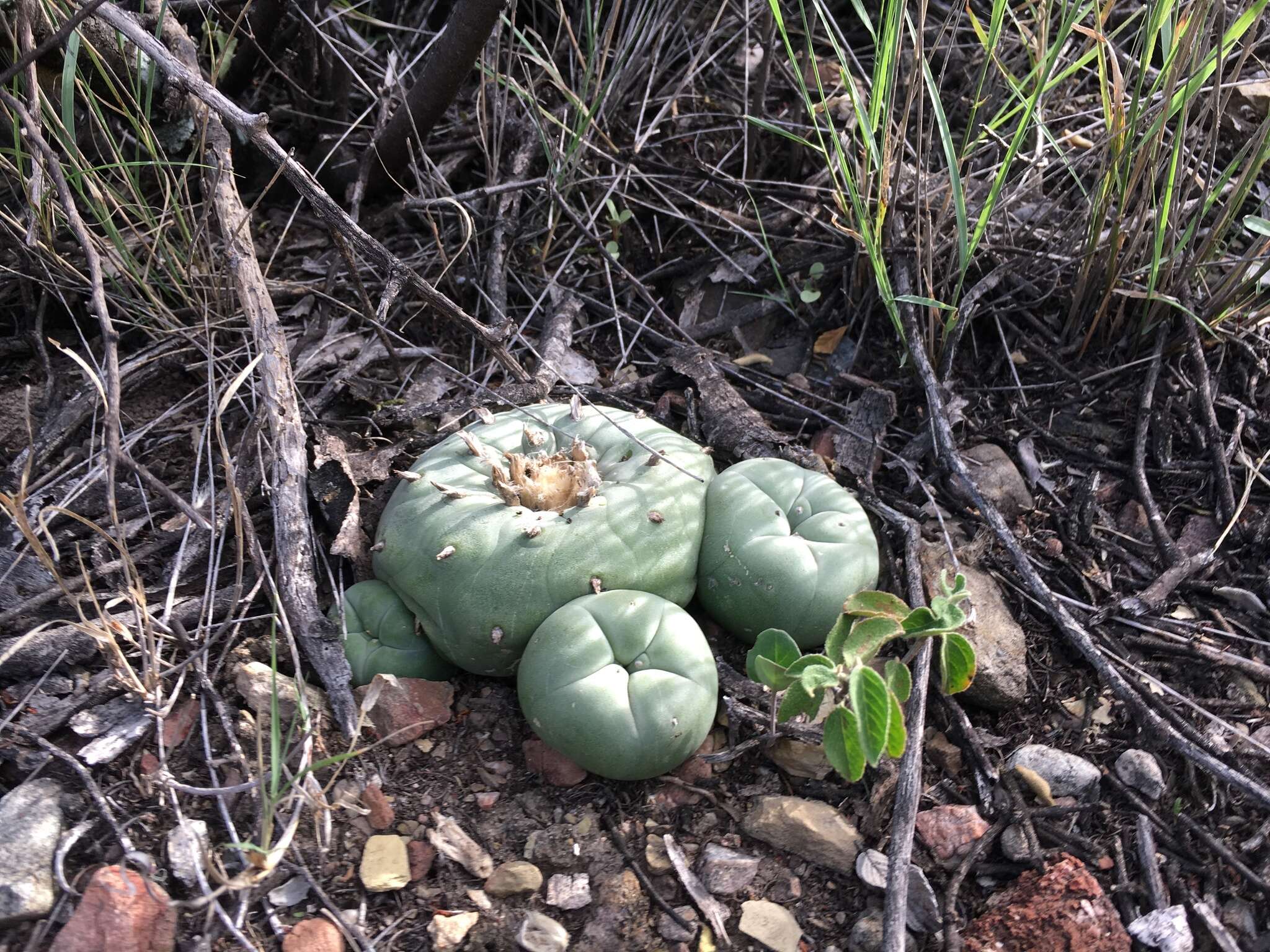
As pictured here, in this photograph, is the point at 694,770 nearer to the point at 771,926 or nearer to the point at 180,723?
the point at 771,926

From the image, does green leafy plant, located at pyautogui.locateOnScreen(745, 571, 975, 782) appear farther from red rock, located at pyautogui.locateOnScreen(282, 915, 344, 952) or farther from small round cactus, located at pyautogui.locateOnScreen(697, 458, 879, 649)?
red rock, located at pyautogui.locateOnScreen(282, 915, 344, 952)

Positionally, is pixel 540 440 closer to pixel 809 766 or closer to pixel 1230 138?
pixel 809 766

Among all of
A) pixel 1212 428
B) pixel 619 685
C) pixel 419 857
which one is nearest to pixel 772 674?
pixel 619 685

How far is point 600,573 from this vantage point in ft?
6.77

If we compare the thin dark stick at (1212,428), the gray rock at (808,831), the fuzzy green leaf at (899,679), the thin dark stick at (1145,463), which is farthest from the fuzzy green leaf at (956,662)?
the thin dark stick at (1212,428)

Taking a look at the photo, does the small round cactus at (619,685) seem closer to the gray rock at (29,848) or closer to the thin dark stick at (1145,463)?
the gray rock at (29,848)

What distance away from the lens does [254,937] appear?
5.72ft

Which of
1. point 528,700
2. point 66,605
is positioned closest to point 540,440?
point 528,700

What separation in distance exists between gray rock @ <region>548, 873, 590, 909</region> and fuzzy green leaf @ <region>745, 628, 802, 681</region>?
50 cm

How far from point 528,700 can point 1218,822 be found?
137cm

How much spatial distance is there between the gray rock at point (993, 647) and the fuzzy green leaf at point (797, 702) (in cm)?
49

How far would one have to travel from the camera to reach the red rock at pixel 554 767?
206cm

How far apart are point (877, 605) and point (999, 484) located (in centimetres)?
84

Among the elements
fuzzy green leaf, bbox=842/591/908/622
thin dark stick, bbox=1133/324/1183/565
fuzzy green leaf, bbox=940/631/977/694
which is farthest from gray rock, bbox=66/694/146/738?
thin dark stick, bbox=1133/324/1183/565
